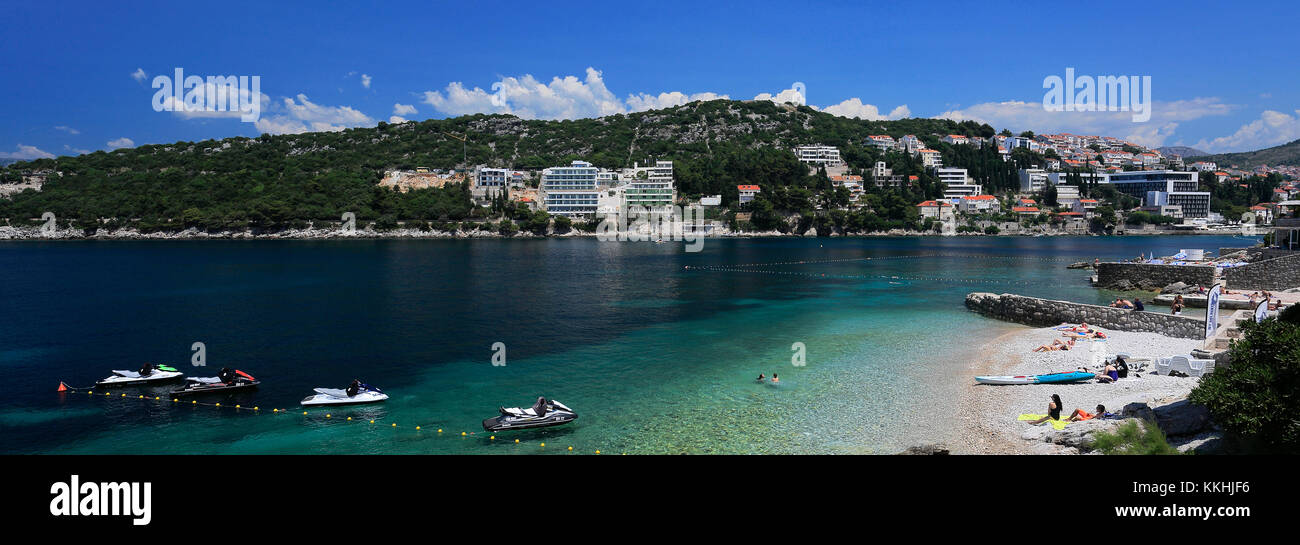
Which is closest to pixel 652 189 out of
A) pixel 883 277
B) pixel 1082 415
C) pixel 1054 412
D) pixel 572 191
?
pixel 572 191

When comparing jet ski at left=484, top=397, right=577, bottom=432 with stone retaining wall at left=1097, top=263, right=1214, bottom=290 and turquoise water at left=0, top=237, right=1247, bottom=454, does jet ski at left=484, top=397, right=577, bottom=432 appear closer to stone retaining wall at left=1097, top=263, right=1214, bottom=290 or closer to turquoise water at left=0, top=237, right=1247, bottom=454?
turquoise water at left=0, top=237, right=1247, bottom=454

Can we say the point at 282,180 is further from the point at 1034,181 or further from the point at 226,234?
the point at 1034,181

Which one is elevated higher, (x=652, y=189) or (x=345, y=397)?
(x=652, y=189)

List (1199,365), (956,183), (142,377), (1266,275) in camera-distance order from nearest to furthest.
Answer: (1199,365) → (142,377) → (1266,275) → (956,183)

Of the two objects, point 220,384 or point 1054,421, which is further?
point 220,384

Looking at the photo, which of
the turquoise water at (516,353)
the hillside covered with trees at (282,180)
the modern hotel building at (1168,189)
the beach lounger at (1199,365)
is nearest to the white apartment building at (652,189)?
the hillside covered with trees at (282,180)
